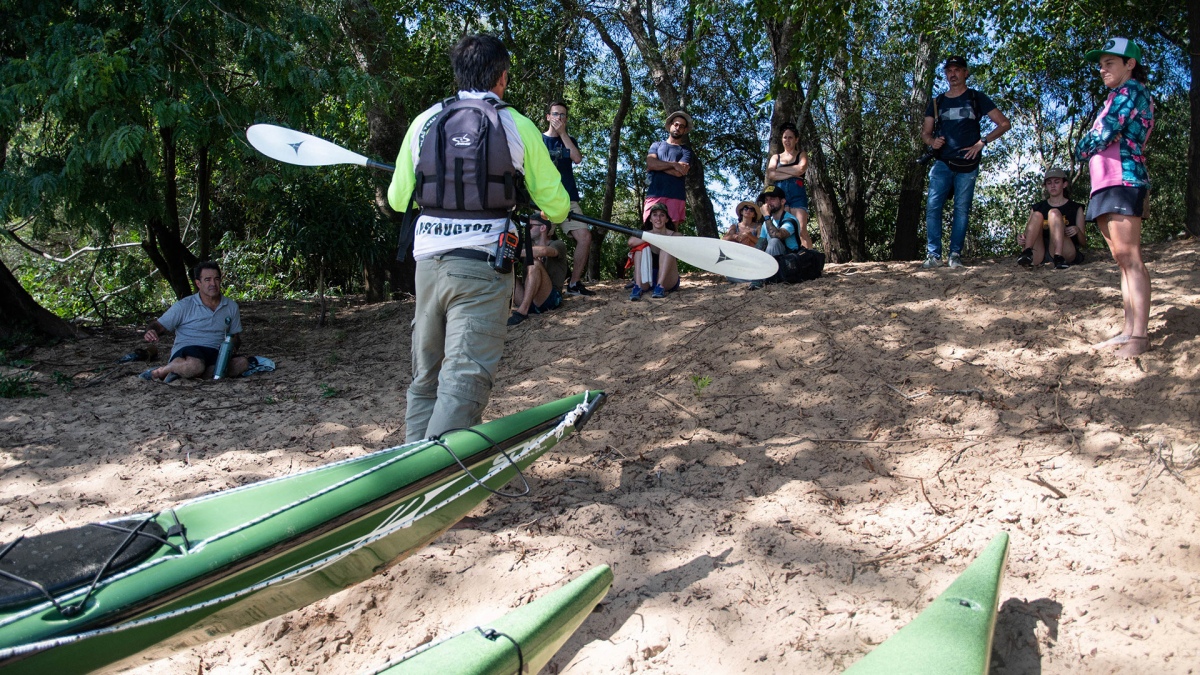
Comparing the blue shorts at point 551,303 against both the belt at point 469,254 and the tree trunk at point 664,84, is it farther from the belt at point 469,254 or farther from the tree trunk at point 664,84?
the belt at point 469,254

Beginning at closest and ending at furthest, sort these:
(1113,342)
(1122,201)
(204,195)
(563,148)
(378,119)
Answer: (1122,201), (1113,342), (563,148), (204,195), (378,119)

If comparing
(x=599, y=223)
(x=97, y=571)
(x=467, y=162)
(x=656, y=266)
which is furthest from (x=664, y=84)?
(x=97, y=571)

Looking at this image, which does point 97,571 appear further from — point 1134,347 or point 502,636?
point 1134,347

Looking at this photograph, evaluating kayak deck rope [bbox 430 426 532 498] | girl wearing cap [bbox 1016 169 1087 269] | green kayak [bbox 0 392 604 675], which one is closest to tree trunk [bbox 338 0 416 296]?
kayak deck rope [bbox 430 426 532 498]

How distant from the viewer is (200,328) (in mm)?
→ 6289

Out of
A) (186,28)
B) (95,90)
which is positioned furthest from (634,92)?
(95,90)

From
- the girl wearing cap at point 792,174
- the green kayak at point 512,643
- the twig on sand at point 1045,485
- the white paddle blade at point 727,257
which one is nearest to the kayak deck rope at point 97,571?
the green kayak at point 512,643

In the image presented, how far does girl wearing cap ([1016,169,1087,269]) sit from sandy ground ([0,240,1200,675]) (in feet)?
0.96

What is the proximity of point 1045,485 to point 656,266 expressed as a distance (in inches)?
159

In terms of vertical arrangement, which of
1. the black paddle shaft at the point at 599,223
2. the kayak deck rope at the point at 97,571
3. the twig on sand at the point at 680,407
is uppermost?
the black paddle shaft at the point at 599,223

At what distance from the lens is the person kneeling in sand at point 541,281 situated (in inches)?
273

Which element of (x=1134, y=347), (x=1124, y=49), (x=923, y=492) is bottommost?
(x=923, y=492)

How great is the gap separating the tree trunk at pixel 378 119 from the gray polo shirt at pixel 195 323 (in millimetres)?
1749

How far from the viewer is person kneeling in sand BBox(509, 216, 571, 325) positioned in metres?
6.93
